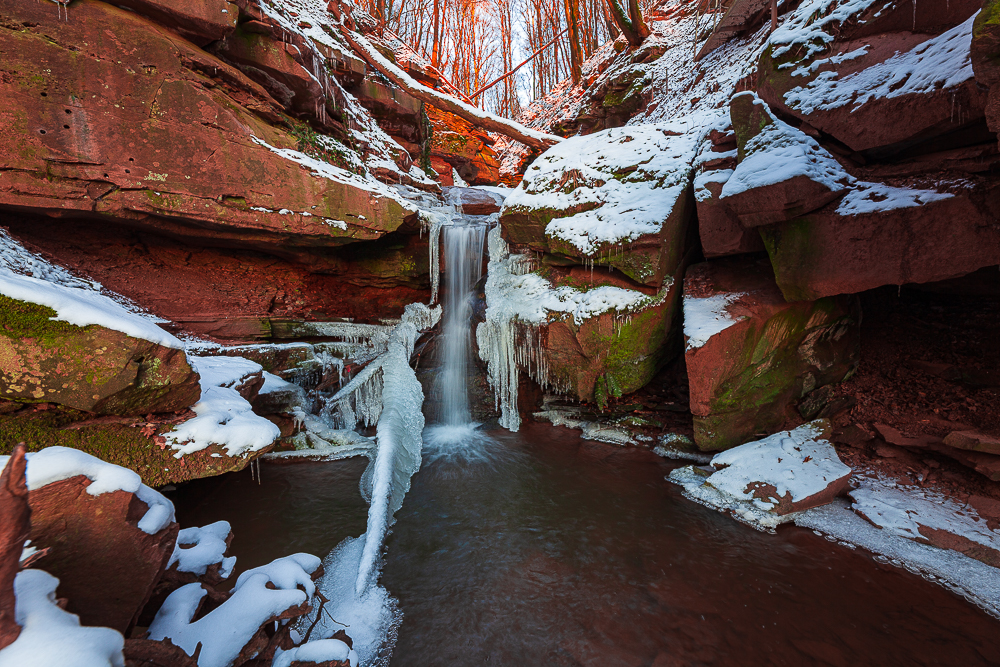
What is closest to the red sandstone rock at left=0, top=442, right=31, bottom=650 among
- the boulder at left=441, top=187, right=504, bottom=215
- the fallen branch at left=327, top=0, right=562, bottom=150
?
the fallen branch at left=327, top=0, right=562, bottom=150

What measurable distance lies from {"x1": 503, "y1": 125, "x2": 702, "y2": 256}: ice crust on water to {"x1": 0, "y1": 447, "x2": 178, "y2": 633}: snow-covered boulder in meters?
6.08

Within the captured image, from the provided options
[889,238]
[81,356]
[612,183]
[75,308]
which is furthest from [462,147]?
[81,356]

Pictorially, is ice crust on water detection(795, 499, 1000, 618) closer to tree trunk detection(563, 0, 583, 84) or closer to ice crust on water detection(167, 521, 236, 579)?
ice crust on water detection(167, 521, 236, 579)

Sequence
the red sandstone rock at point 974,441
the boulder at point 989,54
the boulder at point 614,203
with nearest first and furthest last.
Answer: the boulder at point 989,54
the red sandstone rock at point 974,441
the boulder at point 614,203

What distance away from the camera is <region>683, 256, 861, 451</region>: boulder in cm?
509

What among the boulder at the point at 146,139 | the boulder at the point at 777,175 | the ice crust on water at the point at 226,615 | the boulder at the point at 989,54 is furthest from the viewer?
the boulder at the point at 146,139

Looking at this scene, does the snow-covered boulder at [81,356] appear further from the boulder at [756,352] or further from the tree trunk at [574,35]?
the tree trunk at [574,35]

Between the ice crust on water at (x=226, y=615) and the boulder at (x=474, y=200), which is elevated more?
the boulder at (x=474, y=200)

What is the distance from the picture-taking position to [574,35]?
15.5m

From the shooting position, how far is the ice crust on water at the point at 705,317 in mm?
5090

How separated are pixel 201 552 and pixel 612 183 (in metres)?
7.23

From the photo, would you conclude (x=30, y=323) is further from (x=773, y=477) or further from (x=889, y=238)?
(x=889, y=238)

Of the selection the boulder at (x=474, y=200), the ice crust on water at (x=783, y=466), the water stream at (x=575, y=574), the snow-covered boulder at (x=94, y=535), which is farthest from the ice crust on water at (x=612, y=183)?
the snow-covered boulder at (x=94, y=535)

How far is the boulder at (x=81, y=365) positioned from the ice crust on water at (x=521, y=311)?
4.64 m
